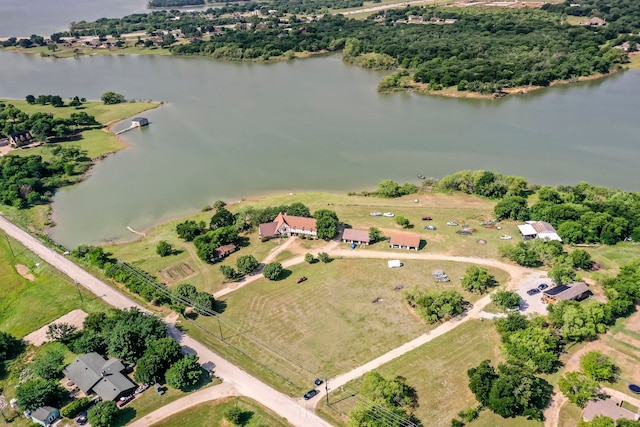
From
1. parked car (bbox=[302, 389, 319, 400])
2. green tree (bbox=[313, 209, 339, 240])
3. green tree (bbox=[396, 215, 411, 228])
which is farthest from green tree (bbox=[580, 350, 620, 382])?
green tree (bbox=[313, 209, 339, 240])

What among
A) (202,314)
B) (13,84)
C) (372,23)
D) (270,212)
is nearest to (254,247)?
(270,212)

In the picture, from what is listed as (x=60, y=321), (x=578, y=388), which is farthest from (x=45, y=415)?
(x=578, y=388)

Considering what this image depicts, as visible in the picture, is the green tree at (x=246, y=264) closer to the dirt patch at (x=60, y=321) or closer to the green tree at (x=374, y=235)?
the green tree at (x=374, y=235)

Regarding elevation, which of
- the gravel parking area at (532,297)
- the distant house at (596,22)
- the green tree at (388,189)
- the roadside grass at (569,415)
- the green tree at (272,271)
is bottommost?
the roadside grass at (569,415)

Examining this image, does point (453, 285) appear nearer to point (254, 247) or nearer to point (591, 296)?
point (591, 296)

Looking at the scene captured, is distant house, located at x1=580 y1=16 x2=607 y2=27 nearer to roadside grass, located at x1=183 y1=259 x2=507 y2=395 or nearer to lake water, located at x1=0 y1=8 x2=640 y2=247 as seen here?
lake water, located at x1=0 y1=8 x2=640 y2=247

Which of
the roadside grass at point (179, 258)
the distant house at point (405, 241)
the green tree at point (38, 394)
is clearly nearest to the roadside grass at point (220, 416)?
the green tree at point (38, 394)

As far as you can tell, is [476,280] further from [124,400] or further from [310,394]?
[124,400]
